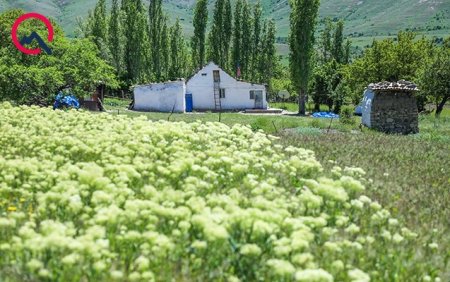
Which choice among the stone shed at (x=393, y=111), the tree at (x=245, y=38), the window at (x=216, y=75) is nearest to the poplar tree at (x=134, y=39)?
the window at (x=216, y=75)

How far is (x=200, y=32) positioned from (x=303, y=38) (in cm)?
2063

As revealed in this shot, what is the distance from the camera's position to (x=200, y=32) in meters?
75.9

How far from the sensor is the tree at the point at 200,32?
75.2 m

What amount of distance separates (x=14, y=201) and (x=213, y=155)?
10.8 ft

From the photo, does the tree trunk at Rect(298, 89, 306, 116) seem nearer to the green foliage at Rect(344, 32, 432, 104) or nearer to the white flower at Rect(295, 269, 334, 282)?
the green foliage at Rect(344, 32, 432, 104)

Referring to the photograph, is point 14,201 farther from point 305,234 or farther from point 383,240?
point 383,240

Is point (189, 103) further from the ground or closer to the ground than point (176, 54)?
closer to the ground

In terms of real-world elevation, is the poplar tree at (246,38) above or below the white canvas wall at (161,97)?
above

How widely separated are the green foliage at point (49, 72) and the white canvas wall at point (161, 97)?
2726 cm

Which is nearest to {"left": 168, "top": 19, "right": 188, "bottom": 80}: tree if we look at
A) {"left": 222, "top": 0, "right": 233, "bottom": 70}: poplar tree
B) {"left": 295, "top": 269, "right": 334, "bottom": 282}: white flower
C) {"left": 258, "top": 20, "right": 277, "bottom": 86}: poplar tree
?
{"left": 222, "top": 0, "right": 233, "bottom": 70}: poplar tree

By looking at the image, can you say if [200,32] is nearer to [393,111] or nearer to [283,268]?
[393,111]

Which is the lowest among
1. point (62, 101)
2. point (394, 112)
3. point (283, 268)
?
point (394, 112)

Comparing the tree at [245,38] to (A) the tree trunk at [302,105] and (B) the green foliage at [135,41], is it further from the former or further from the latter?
(A) the tree trunk at [302,105]

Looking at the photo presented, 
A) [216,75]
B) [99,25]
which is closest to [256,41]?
[216,75]
